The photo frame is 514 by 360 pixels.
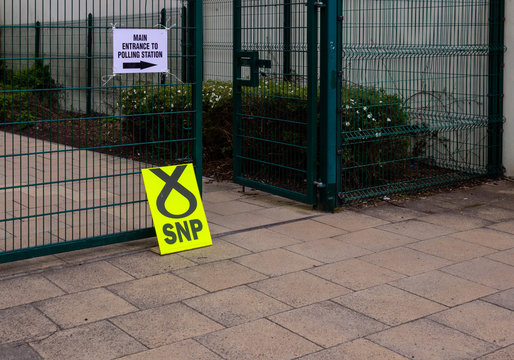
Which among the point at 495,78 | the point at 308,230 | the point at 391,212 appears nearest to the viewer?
the point at 308,230

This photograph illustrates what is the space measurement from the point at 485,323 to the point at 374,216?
266 cm

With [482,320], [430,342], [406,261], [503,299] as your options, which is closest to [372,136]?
[406,261]

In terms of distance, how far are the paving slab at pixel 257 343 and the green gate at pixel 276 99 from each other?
9.96ft

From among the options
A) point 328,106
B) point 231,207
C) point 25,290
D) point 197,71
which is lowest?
point 25,290

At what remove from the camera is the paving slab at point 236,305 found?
4.31 m

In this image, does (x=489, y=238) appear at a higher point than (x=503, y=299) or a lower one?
higher

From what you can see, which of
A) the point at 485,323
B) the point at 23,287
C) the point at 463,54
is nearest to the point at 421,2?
the point at 463,54

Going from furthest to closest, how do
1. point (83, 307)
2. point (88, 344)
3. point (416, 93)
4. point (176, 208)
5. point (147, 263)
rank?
point (416, 93), point (176, 208), point (147, 263), point (83, 307), point (88, 344)

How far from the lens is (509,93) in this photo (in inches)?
331

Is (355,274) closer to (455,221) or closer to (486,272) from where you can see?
(486,272)

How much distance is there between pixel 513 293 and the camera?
477cm

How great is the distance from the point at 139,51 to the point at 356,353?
2.90 m

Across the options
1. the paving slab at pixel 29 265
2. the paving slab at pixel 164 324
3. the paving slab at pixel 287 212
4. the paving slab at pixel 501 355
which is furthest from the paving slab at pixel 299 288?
the paving slab at pixel 287 212

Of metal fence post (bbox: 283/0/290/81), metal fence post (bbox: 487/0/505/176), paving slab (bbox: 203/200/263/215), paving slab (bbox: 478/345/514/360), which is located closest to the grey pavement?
paving slab (bbox: 478/345/514/360)
